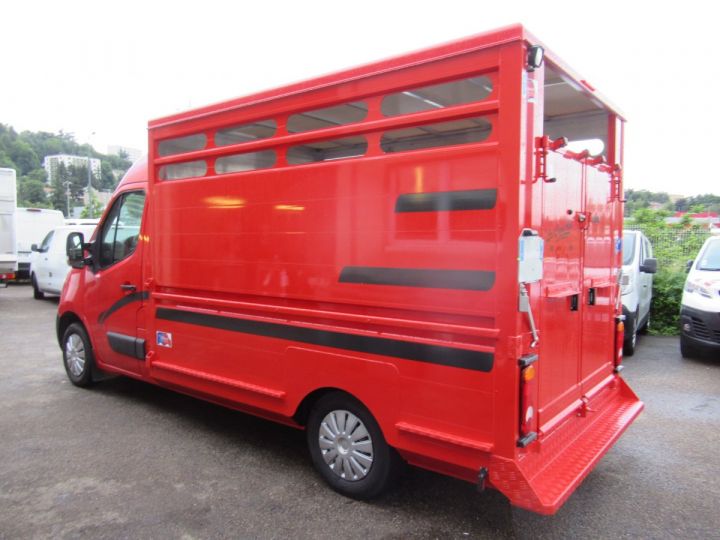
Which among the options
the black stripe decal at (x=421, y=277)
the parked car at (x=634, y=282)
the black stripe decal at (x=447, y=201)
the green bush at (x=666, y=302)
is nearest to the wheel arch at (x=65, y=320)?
the black stripe decal at (x=421, y=277)

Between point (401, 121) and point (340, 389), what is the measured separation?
172 cm

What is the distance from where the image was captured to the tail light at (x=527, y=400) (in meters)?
2.75

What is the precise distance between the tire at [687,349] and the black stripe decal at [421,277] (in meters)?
5.94

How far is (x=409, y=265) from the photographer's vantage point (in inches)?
120

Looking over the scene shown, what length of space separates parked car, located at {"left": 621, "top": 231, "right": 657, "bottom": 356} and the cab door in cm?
598

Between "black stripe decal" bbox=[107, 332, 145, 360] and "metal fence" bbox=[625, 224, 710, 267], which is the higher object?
"metal fence" bbox=[625, 224, 710, 267]

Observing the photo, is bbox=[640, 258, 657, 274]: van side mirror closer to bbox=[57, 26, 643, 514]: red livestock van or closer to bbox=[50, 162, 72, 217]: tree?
bbox=[57, 26, 643, 514]: red livestock van

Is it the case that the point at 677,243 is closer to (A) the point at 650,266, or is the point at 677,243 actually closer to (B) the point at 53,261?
(A) the point at 650,266

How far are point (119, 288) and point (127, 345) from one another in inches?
22.3

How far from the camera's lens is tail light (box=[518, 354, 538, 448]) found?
2.75m

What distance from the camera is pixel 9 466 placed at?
401 centimetres

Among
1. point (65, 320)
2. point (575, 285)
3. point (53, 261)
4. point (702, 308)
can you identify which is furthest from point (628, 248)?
point (53, 261)

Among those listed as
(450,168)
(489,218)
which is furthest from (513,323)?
(450,168)

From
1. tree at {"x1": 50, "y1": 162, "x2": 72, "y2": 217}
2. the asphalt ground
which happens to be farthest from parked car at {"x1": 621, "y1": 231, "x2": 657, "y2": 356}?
tree at {"x1": 50, "y1": 162, "x2": 72, "y2": 217}
